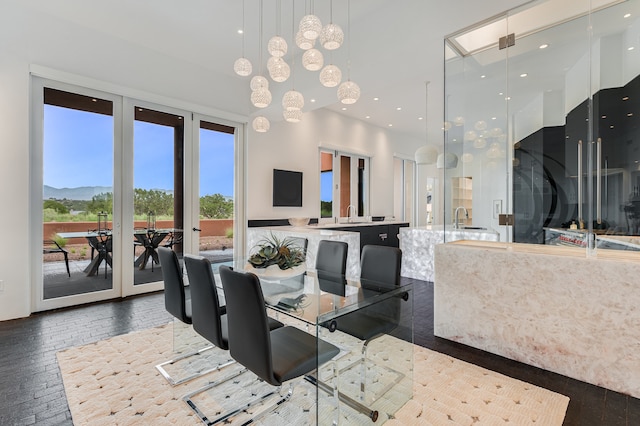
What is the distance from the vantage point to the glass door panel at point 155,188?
4.57 meters

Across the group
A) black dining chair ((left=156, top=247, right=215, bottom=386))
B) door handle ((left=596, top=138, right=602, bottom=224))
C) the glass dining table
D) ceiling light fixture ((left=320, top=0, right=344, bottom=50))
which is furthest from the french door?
door handle ((left=596, top=138, right=602, bottom=224))

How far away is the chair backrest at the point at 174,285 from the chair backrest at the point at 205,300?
25 cm

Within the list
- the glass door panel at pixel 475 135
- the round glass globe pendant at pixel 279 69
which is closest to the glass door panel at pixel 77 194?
the round glass globe pendant at pixel 279 69

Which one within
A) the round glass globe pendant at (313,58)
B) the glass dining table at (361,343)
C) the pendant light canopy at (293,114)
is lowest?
the glass dining table at (361,343)

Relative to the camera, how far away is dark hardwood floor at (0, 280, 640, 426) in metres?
1.92

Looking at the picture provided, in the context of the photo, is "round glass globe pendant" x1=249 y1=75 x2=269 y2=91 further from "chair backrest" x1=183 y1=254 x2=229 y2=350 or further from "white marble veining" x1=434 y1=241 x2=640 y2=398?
"white marble veining" x1=434 y1=241 x2=640 y2=398

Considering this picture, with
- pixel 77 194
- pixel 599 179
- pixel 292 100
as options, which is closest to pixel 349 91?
pixel 292 100

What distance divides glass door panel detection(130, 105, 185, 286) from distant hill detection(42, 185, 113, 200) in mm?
428

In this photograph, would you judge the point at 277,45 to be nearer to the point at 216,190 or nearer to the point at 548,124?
the point at 216,190

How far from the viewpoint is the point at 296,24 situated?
154 inches

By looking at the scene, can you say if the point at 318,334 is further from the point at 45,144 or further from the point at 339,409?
the point at 45,144

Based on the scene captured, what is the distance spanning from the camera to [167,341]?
2.96 meters

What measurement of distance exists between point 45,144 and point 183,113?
1802 millimetres

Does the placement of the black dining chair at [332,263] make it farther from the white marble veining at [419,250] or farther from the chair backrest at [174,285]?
the white marble veining at [419,250]
